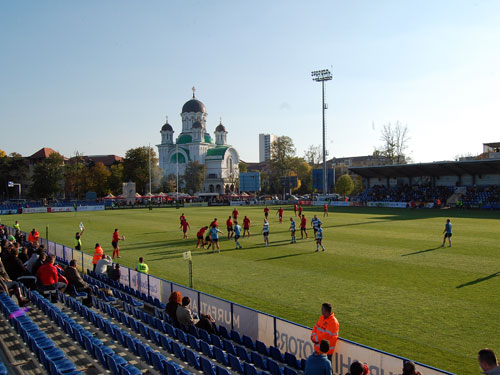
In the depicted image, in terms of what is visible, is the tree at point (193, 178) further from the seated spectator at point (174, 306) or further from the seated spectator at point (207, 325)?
the seated spectator at point (207, 325)

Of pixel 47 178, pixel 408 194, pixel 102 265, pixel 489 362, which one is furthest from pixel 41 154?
pixel 489 362

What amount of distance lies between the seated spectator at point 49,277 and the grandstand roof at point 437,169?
50311 mm

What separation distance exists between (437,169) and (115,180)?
64.3 metres

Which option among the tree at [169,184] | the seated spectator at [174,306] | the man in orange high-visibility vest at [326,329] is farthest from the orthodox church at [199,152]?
the man in orange high-visibility vest at [326,329]

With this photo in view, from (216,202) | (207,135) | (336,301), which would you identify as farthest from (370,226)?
(207,135)

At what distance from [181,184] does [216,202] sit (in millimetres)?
38618

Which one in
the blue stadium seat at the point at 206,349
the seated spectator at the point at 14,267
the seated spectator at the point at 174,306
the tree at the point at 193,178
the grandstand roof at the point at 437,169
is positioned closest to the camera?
the blue stadium seat at the point at 206,349

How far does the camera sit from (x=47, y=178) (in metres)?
86.5

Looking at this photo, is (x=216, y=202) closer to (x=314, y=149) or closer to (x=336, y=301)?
(x=314, y=149)

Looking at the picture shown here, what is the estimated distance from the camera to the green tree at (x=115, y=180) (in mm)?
89625

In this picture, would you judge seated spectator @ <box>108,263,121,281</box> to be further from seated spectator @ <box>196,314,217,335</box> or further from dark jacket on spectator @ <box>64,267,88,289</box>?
seated spectator @ <box>196,314,217,335</box>

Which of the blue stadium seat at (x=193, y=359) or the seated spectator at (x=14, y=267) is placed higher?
the seated spectator at (x=14, y=267)

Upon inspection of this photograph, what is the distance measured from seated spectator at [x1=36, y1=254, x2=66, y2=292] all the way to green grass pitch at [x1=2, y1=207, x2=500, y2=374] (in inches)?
186

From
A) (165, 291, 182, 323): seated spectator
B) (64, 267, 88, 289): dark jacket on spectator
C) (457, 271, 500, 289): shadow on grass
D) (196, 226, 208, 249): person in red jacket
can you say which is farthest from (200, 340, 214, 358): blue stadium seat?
(196, 226, 208, 249): person in red jacket
